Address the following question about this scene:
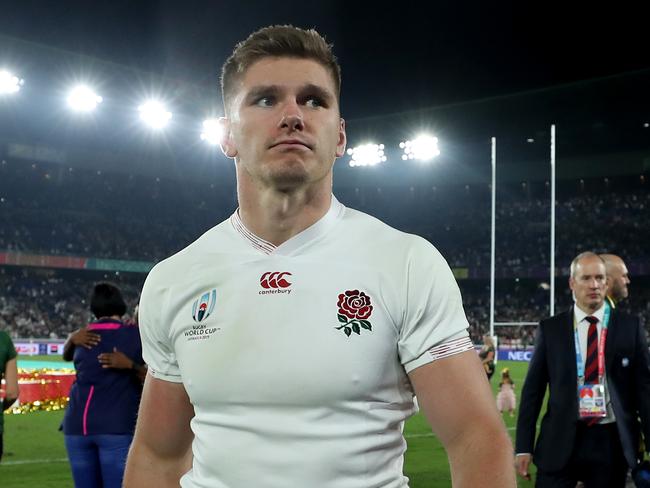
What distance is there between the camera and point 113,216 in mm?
47625

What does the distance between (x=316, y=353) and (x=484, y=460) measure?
1.29ft

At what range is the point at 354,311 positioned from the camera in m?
1.69

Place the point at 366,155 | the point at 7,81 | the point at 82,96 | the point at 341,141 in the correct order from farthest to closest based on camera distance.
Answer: the point at 366,155 < the point at 82,96 < the point at 7,81 < the point at 341,141

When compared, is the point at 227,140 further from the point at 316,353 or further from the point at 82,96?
the point at 82,96

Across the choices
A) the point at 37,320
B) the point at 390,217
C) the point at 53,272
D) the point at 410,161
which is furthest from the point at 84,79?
the point at 410,161

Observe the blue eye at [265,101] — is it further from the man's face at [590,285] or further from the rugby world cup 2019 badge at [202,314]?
the man's face at [590,285]

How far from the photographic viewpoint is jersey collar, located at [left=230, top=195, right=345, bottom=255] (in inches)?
73.2

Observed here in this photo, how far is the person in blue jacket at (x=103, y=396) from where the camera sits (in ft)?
17.4

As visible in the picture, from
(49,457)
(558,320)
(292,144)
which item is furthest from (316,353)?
(49,457)

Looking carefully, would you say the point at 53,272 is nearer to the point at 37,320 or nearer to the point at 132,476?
the point at 37,320

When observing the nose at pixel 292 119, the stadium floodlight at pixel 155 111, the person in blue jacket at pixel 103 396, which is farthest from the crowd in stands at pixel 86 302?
the nose at pixel 292 119

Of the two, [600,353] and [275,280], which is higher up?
[275,280]

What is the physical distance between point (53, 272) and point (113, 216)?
4.98 meters

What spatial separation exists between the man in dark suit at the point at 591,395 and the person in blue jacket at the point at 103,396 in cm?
258
